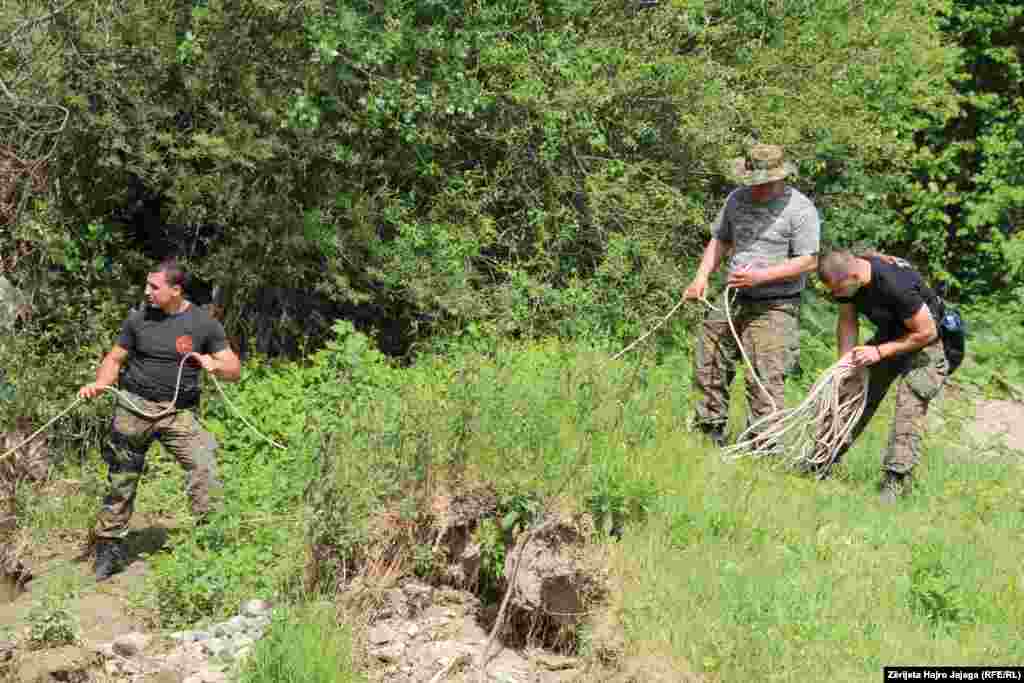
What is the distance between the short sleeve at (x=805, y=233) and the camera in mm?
6953

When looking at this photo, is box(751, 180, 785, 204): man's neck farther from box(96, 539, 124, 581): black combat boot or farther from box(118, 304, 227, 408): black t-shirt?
box(96, 539, 124, 581): black combat boot

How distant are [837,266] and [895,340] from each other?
676mm

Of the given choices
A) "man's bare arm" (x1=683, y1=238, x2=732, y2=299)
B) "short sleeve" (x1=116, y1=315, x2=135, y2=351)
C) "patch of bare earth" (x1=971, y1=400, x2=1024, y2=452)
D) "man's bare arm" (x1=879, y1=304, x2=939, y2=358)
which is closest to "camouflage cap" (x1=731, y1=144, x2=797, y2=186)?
"man's bare arm" (x1=683, y1=238, x2=732, y2=299)

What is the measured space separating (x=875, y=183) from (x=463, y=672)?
7.78 m

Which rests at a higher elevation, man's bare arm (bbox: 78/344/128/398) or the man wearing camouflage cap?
the man wearing camouflage cap

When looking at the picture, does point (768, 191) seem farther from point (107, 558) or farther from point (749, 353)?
point (107, 558)

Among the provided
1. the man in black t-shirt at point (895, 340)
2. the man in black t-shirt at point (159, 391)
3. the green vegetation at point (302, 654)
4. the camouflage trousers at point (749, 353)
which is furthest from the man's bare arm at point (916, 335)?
the man in black t-shirt at point (159, 391)

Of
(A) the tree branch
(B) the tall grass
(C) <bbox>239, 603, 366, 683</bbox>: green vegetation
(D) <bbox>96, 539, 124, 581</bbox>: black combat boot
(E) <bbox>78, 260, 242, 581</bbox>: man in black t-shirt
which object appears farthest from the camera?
(A) the tree branch

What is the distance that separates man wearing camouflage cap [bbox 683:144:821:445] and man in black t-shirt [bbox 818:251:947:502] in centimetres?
30

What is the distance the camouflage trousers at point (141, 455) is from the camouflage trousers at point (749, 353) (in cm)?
311

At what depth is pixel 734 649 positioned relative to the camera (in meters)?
4.80

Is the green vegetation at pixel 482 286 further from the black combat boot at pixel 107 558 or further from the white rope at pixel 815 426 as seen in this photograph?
the black combat boot at pixel 107 558

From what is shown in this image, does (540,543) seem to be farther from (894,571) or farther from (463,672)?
(894,571)

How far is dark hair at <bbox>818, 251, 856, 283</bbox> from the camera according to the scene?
6594 mm
